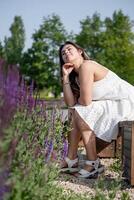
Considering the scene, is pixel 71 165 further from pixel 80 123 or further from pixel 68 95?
pixel 68 95

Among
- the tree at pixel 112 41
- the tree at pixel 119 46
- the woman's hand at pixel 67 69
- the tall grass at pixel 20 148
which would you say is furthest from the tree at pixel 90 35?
the tall grass at pixel 20 148

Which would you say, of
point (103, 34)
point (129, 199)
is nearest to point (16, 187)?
point (129, 199)

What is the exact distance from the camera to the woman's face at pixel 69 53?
5.38m

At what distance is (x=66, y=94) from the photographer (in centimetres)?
543

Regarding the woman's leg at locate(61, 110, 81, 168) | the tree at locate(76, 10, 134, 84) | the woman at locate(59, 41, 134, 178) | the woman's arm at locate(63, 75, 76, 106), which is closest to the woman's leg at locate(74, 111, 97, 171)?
the woman at locate(59, 41, 134, 178)

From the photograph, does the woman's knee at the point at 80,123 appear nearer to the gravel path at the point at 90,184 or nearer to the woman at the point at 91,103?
the woman at the point at 91,103

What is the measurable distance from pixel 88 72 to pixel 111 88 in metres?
0.38

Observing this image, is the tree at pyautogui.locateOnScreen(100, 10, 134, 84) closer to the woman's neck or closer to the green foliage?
the woman's neck

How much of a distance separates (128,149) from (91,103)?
0.72m

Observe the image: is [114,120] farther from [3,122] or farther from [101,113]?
[3,122]

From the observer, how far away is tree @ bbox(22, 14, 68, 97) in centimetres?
4247

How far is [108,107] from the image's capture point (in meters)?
5.12

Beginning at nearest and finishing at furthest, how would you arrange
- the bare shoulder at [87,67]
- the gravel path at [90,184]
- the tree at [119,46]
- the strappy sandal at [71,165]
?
the gravel path at [90,184], the bare shoulder at [87,67], the strappy sandal at [71,165], the tree at [119,46]

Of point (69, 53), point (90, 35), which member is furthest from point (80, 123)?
point (90, 35)
